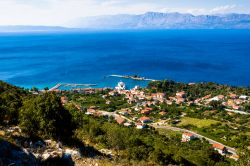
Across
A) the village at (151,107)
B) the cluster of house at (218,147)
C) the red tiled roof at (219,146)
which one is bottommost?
the village at (151,107)

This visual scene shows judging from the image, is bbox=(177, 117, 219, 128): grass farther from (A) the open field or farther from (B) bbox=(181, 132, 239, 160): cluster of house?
(B) bbox=(181, 132, 239, 160): cluster of house

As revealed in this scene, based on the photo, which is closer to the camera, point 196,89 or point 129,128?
point 129,128

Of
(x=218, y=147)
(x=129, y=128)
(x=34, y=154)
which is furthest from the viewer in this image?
(x=218, y=147)

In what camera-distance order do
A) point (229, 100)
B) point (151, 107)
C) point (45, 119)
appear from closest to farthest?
point (45, 119)
point (151, 107)
point (229, 100)

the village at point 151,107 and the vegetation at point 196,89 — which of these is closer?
the village at point 151,107

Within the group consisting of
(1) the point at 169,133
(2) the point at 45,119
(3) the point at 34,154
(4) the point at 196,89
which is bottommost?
(1) the point at 169,133

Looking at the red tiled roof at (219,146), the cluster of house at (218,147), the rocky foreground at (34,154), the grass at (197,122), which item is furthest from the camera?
the grass at (197,122)

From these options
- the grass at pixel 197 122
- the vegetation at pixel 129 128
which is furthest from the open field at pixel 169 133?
the grass at pixel 197 122

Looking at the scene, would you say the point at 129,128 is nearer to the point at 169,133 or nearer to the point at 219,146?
the point at 169,133

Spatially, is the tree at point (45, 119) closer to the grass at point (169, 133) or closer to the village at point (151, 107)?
the village at point (151, 107)

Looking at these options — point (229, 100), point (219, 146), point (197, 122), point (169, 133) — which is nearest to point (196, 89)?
point (229, 100)

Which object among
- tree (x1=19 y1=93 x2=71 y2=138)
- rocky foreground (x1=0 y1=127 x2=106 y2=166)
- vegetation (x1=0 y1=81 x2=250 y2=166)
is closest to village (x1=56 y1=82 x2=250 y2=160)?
vegetation (x1=0 y1=81 x2=250 y2=166)

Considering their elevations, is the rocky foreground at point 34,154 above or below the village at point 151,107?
above
